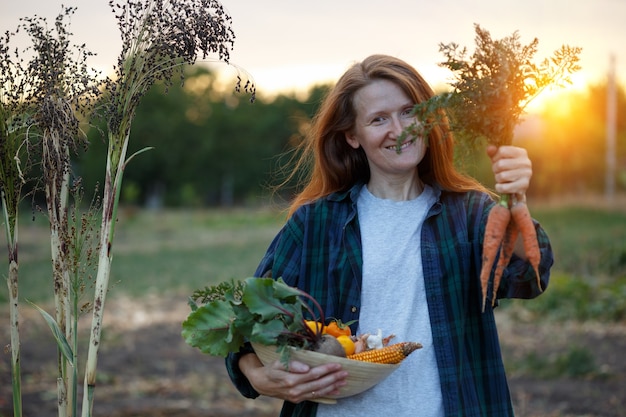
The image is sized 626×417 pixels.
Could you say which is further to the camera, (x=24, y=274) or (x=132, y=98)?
(x=24, y=274)

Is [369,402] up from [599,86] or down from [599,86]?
down

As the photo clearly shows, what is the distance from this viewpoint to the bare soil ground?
588 centimetres

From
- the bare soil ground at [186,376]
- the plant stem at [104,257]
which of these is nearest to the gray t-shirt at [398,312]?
the plant stem at [104,257]

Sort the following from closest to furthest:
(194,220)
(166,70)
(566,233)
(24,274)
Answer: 1. (166,70)
2. (24,274)
3. (566,233)
4. (194,220)

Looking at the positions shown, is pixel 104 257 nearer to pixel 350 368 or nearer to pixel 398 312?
pixel 350 368

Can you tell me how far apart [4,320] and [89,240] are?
8138mm

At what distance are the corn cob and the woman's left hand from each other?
1.67 ft

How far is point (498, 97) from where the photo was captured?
197cm

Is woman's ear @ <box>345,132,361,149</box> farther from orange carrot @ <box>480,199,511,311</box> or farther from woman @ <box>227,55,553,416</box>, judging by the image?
orange carrot @ <box>480,199,511,311</box>

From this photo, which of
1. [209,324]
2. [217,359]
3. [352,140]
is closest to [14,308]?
[209,324]

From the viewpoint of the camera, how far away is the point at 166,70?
212cm

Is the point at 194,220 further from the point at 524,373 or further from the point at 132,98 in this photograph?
the point at 132,98

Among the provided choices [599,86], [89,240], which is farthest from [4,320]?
[599,86]

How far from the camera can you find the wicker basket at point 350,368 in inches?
83.4
